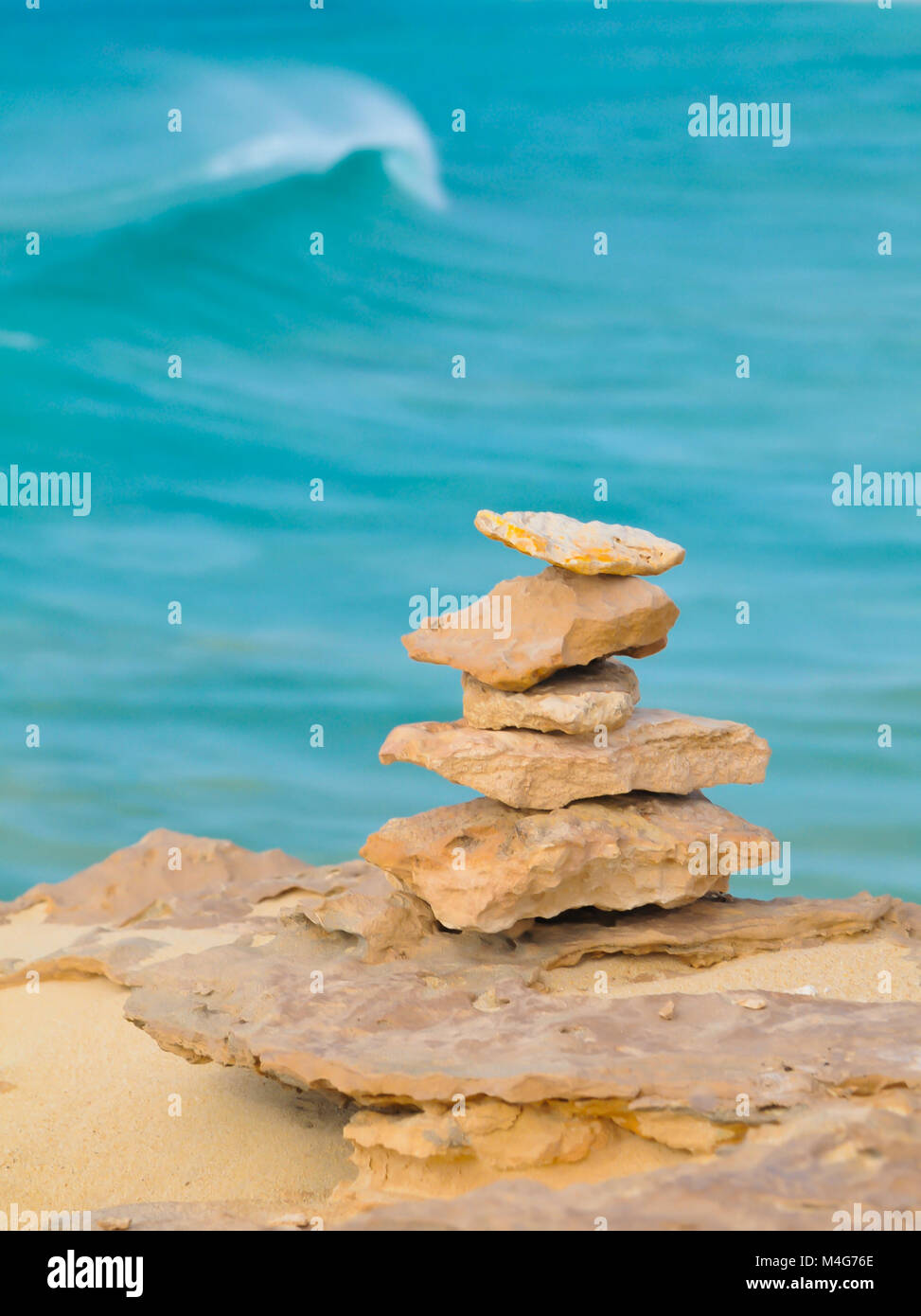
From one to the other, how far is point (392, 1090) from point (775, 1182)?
2.12 meters

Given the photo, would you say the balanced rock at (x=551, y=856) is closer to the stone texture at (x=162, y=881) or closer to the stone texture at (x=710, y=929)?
the stone texture at (x=710, y=929)

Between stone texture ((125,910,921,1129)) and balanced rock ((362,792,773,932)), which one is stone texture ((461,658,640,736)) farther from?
stone texture ((125,910,921,1129))

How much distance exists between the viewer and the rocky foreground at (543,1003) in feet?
19.1

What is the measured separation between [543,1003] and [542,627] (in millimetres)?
2578

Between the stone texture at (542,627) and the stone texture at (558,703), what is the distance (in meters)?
0.12

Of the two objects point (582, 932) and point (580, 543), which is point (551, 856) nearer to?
point (582, 932)

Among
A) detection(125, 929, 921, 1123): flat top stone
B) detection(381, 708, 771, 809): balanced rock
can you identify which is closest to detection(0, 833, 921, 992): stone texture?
detection(125, 929, 921, 1123): flat top stone

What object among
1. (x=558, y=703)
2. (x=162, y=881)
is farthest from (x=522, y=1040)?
(x=162, y=881)

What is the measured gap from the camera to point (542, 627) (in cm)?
848

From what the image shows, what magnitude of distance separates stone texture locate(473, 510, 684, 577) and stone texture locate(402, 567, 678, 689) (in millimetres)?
187

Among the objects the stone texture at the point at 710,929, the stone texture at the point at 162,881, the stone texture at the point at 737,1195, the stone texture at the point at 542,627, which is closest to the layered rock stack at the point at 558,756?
the stone texture at the point at 542,627

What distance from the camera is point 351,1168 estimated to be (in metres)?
7.61
